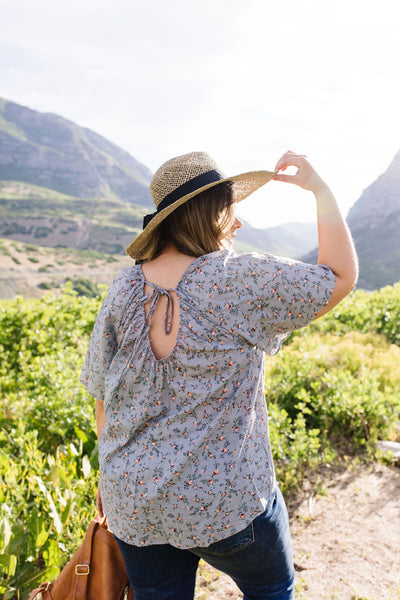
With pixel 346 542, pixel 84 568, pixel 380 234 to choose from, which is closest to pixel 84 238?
pixel 380 234

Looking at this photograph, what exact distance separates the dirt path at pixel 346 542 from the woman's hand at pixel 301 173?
231 cm

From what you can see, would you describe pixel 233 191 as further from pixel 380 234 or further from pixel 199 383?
pixel 380 234

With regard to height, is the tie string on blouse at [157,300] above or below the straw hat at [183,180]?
below

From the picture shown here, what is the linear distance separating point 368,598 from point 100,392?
2021 mm

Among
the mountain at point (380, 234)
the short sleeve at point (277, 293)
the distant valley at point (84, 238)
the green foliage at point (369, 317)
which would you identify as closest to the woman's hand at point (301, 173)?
the short sleeve at point (277, 293)

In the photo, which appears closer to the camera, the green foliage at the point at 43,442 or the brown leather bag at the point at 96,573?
the brown leather bag at the point at 96,573

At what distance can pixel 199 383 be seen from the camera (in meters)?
1.34

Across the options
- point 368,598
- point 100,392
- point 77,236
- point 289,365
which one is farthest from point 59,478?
point 77,236

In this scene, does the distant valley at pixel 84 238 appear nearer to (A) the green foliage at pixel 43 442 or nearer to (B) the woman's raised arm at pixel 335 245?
(A) the green foliage at pixel 43 442

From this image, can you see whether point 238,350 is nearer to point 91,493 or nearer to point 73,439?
point 91,493

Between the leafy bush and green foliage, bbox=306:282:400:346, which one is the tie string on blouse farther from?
green foliage, bbox=306:282:400:346

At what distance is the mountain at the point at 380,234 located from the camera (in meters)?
123

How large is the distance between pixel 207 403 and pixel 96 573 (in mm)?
962

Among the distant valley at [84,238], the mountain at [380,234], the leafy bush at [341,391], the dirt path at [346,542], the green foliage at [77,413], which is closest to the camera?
the dirt path at [346,542]
